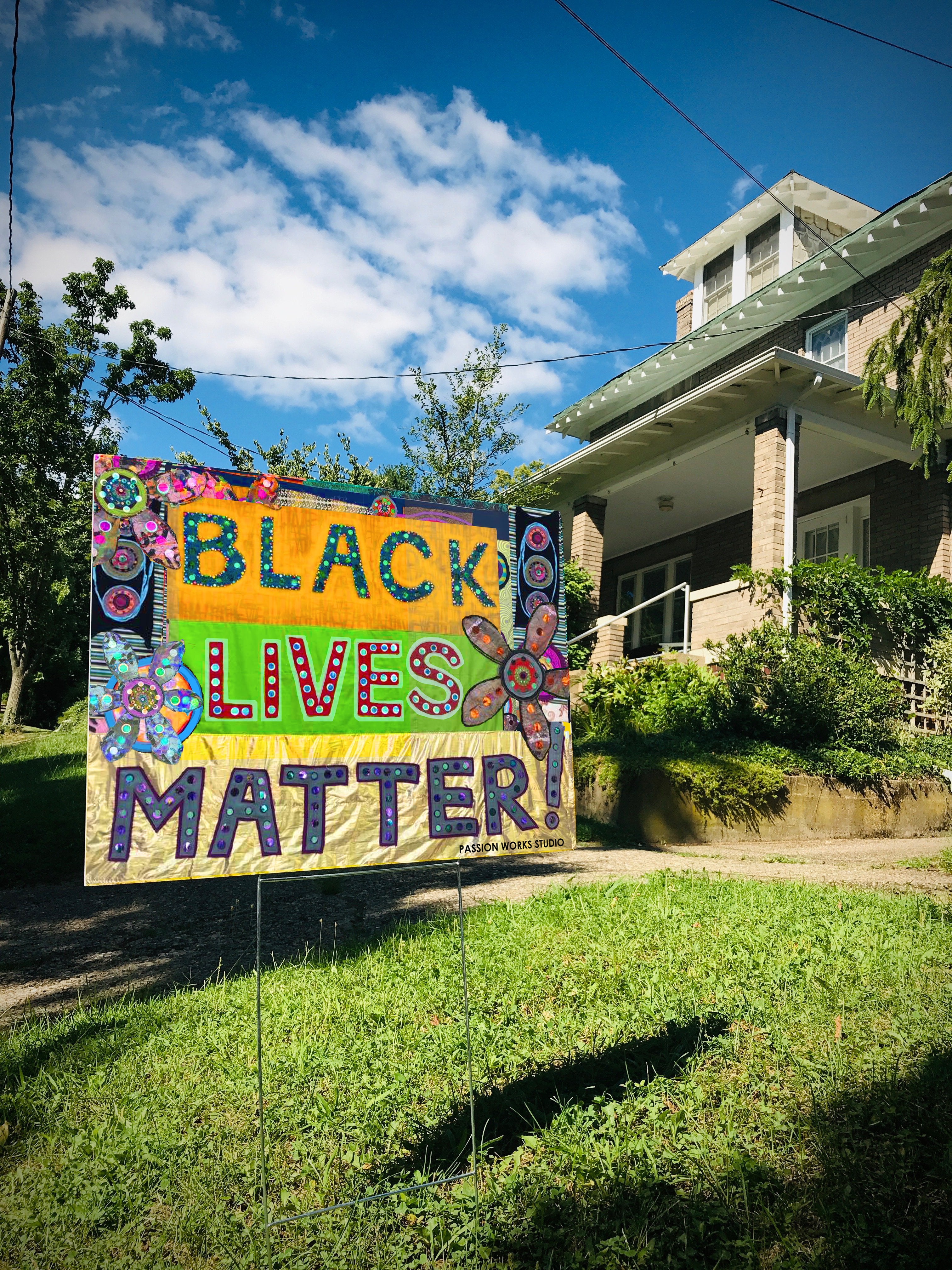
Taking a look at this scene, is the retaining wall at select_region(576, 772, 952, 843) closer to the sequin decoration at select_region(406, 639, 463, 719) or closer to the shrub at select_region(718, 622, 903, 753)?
A: the shrub at select_region(718, 622, 903, 753)

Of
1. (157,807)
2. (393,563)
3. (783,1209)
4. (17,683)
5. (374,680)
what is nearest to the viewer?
(783,1209)

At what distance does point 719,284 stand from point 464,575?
56.0 ft

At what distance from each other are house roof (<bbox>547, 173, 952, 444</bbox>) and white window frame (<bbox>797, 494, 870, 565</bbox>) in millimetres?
3451

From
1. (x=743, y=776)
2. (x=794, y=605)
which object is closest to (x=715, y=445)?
(x=794, y=605)

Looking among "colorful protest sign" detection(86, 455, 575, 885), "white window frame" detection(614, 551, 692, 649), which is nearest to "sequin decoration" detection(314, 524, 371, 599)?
"colorful protest sign" detection(86, 455, 575, 885)

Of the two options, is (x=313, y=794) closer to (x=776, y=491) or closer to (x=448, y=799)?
(x=448, y=799)

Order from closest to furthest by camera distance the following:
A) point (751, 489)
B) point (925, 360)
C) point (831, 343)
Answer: point (925, 360) → point (831, 343) → point (751, 489)

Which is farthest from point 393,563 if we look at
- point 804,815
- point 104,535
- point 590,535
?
point 590,535

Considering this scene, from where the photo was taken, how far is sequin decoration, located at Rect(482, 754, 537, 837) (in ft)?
10.8

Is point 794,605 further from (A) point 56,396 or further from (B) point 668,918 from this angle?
(A) point 56,396

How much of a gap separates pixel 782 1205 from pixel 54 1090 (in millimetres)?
2744

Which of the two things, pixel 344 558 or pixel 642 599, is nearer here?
pixel 344 558

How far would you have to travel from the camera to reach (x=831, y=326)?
14.6 m

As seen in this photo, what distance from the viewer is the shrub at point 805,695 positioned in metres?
9.32
